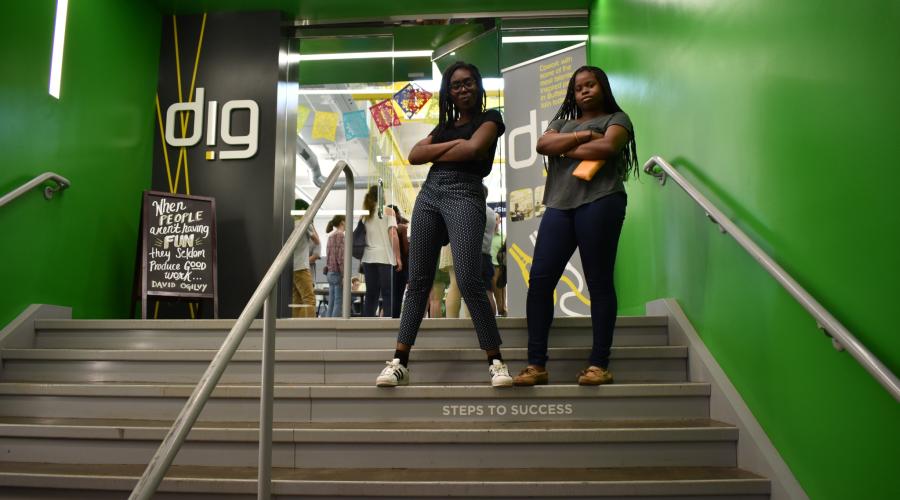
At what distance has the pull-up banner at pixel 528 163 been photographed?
16.7 ft

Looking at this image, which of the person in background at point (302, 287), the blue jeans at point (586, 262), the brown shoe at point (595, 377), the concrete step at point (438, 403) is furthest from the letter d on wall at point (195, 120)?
the brown shoe at point (595, 377)

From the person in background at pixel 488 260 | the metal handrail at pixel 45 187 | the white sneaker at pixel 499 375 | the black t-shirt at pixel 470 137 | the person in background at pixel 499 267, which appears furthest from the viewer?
the person in background at pixel 499 267

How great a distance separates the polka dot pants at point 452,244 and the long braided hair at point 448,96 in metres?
0.26

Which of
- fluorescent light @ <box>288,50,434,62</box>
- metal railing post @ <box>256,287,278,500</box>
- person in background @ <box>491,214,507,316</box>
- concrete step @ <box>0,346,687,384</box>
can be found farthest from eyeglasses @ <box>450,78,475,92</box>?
fluorescent light @ <box>288,50,434,62</box>

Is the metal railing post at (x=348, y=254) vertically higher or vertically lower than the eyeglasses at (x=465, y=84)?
lower

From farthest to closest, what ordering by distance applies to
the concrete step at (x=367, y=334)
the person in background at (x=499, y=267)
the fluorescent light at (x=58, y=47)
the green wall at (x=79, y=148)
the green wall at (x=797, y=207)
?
the person in background at (x=499, y=267)
the fluorescent light at (x=58, y=47)
the green wall at (x=79, y=148)
the concrete step at (x=367, y=334)
the green wall at (x=797, y=207)

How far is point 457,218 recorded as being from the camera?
2852 millimetres

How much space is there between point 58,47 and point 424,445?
3474mm

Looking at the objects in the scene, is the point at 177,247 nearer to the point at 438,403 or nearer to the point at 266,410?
the point at 438,403

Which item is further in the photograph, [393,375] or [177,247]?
[177,247]

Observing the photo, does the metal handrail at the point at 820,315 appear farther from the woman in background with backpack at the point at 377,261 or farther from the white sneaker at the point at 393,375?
the woman in background with backpack at the point at 377,261

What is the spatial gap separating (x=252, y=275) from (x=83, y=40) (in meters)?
2.02

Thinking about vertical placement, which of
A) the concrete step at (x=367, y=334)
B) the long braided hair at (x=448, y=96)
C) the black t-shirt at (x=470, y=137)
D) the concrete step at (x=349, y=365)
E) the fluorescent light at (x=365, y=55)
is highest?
the fluorescent light at (x=365, y=55)

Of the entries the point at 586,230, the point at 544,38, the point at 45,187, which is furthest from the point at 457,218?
the point at 544,38
